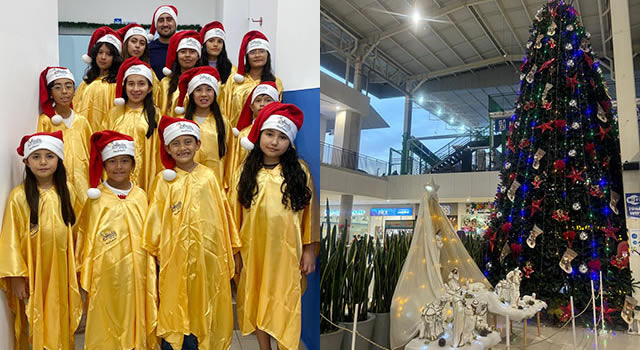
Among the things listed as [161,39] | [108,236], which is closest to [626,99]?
[161,39]

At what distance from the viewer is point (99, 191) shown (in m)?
2.27

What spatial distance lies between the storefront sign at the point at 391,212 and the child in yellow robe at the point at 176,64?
1.59m

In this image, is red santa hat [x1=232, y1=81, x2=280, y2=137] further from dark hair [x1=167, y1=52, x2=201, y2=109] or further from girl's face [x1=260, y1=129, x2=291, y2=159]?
dark hair [x1=167, y1=52, x2=201, y2=109]

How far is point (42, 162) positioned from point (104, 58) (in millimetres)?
1171

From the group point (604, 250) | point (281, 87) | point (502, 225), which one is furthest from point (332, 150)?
point (604, 250)

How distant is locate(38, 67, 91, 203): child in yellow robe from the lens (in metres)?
2.63

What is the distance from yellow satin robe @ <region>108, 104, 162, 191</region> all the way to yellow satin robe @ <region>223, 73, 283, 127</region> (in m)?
0.46

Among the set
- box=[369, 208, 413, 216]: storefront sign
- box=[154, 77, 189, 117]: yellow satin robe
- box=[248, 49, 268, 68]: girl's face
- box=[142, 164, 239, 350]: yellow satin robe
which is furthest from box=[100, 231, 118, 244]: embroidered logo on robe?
box=[369, 208, 413, 216]: storefront sign

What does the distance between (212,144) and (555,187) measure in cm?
387

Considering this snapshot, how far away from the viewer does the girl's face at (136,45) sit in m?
3.26

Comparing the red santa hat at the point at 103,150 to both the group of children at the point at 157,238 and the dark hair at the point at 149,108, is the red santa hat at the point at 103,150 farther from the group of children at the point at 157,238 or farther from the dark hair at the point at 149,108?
the dark hair at the point at 149,108

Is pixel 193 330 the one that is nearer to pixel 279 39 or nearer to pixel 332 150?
pixel 332 150

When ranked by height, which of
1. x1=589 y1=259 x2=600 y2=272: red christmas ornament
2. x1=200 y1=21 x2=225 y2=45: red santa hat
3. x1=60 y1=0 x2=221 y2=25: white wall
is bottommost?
x1=589 y1=259 x2=600 y2=272: red christmas ornament

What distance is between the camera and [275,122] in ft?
7.88
